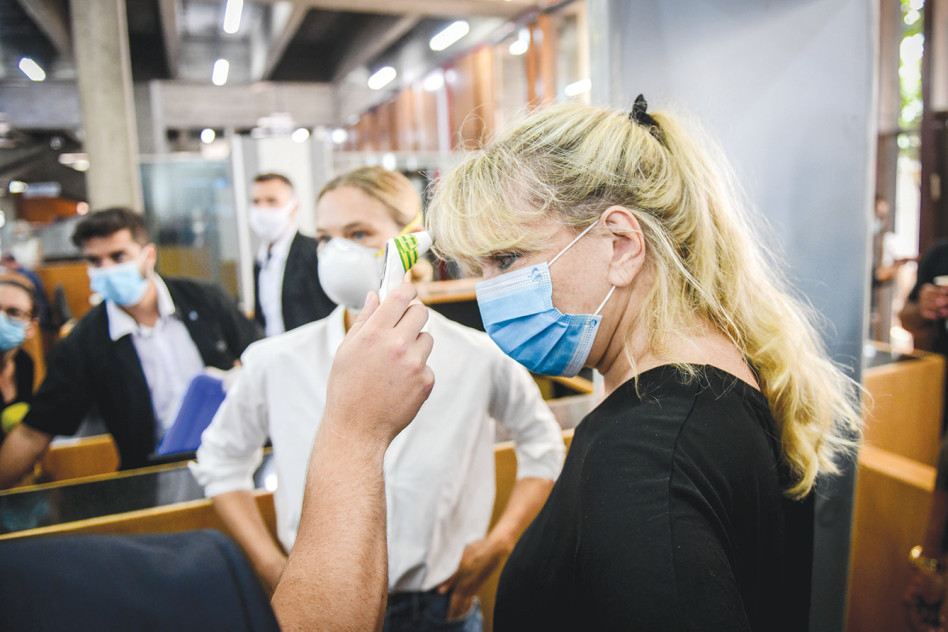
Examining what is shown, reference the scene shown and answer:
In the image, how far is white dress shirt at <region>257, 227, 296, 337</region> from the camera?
13.5 ft

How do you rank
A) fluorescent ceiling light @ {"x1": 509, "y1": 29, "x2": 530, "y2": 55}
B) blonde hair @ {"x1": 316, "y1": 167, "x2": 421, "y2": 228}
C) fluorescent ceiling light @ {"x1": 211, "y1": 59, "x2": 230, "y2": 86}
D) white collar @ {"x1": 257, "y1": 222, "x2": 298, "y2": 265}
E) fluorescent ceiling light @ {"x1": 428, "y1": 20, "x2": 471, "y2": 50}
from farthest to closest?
fluorescent ceiling light @ {"x1": 211, "y1": 59, "x2": 230, "y2": 86}
fluorescent ceiling light @ {"x1": 428, "y1": 20, "x2": 471, "y2": 50}
fluorescent ceiling light @ {"x1": 509, "y1": 29, "x2": 530, "y2": 55}
white collar @ {"x1": 257, "y1": 222, "x2": 298, "y2": 265}
blonde hair @ {"x1": 316, "y1": 167, "x2": 421, "y2": 228}

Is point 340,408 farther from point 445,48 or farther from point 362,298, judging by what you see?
point 445,48

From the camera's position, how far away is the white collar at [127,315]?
2.35 metres

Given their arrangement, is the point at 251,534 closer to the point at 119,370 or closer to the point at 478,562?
the point at 478,562

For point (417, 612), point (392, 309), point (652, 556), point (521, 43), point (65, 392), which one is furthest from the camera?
point (521, 43)

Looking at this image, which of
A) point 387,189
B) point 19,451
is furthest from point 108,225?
point 387,189

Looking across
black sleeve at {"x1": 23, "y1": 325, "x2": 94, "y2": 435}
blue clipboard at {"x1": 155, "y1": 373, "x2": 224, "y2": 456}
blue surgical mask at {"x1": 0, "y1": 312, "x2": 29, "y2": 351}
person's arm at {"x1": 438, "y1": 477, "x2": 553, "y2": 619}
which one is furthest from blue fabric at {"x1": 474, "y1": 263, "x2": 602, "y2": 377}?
blue surgical mask at {"x1": 0, "y1": 312, "x2": 29, "y2": 351}

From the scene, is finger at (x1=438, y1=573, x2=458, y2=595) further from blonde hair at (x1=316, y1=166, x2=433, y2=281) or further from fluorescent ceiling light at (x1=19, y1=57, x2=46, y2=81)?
fluorescent ceiling light at (x1=19, y1=57, x2=46, y2=81)

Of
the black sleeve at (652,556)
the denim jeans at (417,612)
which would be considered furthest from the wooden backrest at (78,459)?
the black sleeve at (652,556)

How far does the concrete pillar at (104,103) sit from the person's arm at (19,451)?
5029 millimetres

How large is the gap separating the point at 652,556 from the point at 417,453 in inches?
30.5

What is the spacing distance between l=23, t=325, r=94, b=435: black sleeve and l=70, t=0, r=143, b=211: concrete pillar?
4796mm

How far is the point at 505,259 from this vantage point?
3.43ft

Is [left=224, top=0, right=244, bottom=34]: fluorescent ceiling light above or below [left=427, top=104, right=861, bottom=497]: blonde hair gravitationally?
above
